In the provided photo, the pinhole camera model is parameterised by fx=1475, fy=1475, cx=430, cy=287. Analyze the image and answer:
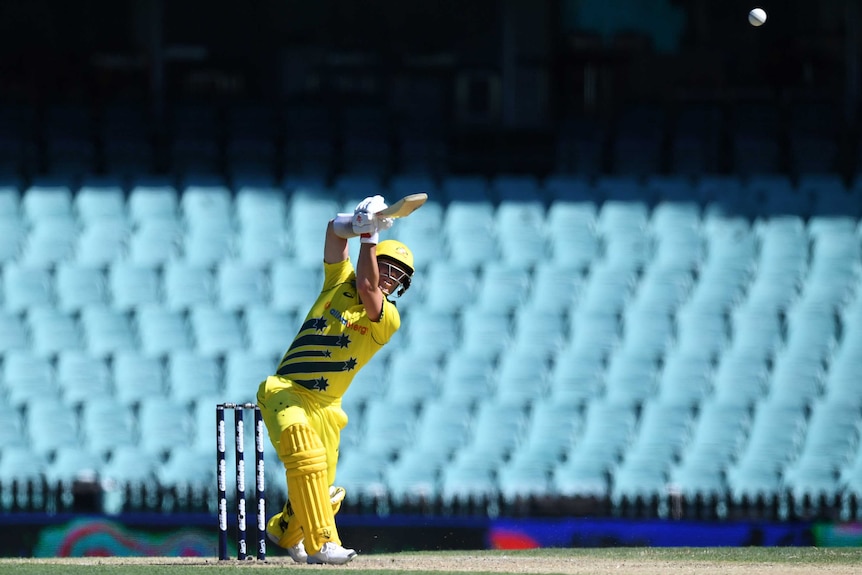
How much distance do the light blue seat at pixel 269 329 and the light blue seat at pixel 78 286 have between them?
3.76 ft

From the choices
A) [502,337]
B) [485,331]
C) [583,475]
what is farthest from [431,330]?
[583,475]

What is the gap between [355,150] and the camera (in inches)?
482

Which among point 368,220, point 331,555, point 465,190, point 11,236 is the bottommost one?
point 331,555

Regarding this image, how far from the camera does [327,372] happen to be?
621 cm

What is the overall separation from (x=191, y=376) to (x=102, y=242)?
5.00ft

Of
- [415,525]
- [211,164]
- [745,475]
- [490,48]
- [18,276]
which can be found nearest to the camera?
[415,525]

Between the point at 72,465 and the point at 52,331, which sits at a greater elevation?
the point at 52,331

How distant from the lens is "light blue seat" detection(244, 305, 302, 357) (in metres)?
10.7

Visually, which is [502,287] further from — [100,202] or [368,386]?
[100,202]

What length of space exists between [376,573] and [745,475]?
4.79 m

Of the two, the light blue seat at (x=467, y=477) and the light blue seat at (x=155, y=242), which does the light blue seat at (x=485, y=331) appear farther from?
the light blue seat at (x=155, y=242)

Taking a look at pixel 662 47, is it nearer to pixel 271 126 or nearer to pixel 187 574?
pixel 271 126

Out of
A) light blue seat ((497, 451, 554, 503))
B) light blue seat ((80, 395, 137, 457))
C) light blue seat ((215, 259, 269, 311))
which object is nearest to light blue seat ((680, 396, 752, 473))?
light blue seat ((497, 451, 554, 503))

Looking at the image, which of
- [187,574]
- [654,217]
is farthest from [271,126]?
[187,574]
